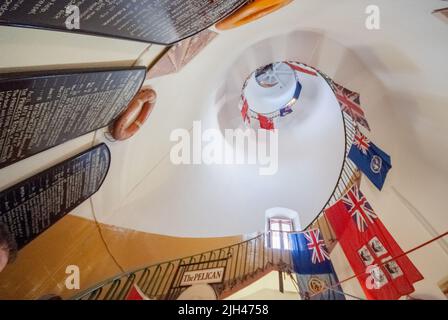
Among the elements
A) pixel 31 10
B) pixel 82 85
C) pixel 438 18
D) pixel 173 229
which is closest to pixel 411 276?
pixel 438 18

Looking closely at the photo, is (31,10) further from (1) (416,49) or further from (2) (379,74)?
(2) (379,74)

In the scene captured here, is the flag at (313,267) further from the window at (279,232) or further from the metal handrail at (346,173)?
the metal handrail at (346,173)

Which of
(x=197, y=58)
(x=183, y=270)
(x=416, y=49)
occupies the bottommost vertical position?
(x=183, y=270)

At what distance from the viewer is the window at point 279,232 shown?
5746 mm

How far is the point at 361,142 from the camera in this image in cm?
514

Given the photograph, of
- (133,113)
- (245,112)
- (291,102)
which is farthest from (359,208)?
(133,113)

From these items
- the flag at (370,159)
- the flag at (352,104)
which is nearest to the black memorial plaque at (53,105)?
the flag at (352,104)

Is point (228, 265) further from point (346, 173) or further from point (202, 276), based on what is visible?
point (346, 173)

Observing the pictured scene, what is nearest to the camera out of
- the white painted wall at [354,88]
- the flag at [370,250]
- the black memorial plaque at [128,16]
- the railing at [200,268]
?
the black memorial plaque at [128,16]

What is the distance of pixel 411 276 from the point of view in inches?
143

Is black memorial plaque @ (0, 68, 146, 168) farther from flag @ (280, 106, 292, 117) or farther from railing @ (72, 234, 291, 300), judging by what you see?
flag @ (280, 106, 292, 117)

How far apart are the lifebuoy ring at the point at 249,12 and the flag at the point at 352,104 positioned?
2220 mm

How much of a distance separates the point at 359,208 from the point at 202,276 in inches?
120
